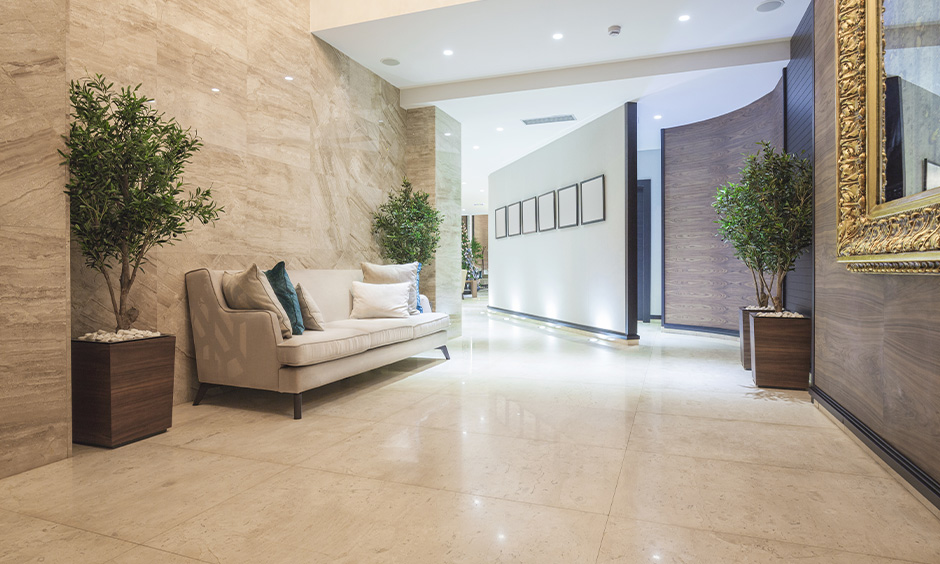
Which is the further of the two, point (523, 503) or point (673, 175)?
point (673, 175)

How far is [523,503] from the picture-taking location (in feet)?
6.51

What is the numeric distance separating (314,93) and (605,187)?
3.92 m

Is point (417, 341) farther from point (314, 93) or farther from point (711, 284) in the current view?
point (711, 284)

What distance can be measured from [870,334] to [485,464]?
6.81 feet

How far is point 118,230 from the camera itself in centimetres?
272

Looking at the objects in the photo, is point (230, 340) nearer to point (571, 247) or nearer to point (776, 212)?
point (776, 212)

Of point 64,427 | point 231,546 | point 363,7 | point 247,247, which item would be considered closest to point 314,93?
point 363,7

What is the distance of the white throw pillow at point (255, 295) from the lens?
3379mm

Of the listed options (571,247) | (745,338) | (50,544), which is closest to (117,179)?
(50,544)

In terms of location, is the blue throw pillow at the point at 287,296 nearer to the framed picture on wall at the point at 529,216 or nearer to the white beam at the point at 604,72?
the white beam at the point at 604,72

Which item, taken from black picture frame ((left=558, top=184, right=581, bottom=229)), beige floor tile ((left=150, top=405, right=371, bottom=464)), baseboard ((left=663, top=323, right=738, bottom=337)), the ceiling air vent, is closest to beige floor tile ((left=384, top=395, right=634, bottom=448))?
beige floor tile ((left=150, top=405, right=371, bottom=464))

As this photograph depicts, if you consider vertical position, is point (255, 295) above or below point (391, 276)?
below

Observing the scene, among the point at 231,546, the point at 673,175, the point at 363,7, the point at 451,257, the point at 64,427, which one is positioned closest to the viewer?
the point at 231,546

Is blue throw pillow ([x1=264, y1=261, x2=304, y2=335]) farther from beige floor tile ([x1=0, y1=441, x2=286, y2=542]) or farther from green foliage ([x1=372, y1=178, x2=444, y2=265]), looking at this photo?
green foliage ([x1=372, y1=178, x2=444, y2=265])
